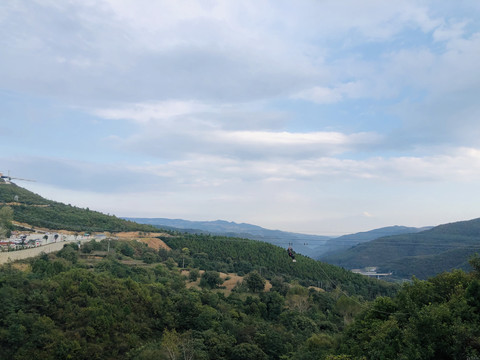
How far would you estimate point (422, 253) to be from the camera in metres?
121

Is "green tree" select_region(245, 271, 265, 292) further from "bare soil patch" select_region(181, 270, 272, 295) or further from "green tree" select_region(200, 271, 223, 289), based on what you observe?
"green tree" select_region(200, 271, 223, 289)

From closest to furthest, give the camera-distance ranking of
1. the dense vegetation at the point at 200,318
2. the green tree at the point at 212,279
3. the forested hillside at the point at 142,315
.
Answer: the dense vegetation at the point at 200,318, the forested hillside at the point at 142,315, the green tree at the point at 212,279

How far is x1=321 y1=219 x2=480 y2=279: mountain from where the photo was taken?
298ft

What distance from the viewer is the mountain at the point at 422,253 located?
9069cm

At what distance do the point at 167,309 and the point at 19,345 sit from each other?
1204 centimetres

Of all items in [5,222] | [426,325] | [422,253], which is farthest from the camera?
[422,253]

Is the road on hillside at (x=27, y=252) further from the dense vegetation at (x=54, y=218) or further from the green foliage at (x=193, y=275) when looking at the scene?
the green foliage at (x=193, y=275)

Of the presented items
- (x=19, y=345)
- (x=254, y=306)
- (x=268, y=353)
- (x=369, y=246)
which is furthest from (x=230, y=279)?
(x=369, y=246)

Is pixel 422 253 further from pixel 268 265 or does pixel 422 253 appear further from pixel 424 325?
pixel 424 325

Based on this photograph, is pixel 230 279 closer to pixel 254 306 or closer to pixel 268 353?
pixel 254 306

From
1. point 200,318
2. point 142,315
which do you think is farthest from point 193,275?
point 142,315

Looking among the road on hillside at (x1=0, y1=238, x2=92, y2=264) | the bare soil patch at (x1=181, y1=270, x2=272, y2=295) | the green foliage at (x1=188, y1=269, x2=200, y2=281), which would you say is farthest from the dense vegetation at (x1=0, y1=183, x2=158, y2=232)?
the green foliage at (x1=188, y1=269, x2=200, y2=281)

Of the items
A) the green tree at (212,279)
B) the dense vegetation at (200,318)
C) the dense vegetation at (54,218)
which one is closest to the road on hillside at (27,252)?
the dense vegetation at (200,318)

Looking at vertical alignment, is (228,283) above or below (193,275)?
below
